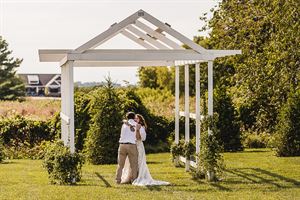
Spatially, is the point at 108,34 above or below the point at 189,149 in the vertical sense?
above

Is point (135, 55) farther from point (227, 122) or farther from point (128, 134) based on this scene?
point (227, 122)

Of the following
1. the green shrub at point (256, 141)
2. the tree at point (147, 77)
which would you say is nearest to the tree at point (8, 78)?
the tree at point (147, 77)

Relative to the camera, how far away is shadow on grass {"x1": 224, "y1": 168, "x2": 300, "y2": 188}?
17.8 metres

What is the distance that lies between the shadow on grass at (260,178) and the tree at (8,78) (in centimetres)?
6364

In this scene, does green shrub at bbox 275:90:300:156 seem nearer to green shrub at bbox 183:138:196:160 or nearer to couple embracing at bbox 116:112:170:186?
green shrub at bbox 183:138:196:160

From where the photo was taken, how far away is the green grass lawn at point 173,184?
16.0m

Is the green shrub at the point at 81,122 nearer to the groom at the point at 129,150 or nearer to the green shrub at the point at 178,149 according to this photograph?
the green shrub at the point at 178,149

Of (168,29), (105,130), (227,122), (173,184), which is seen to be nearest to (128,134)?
(173,184)

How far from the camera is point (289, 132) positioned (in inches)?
991

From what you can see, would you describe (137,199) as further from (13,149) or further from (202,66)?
(202,66)

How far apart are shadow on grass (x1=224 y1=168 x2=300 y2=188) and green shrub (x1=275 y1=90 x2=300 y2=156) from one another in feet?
13.3

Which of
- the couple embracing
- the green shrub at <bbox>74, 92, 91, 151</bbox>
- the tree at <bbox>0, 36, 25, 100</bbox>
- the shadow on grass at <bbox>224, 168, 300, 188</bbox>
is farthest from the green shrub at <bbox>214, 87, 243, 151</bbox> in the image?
the tree at <bbox>0, 36, 25, 100</bbox>

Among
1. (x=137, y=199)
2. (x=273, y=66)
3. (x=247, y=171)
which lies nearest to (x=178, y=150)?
(x=247, y=171)

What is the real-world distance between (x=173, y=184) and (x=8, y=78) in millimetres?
74675
